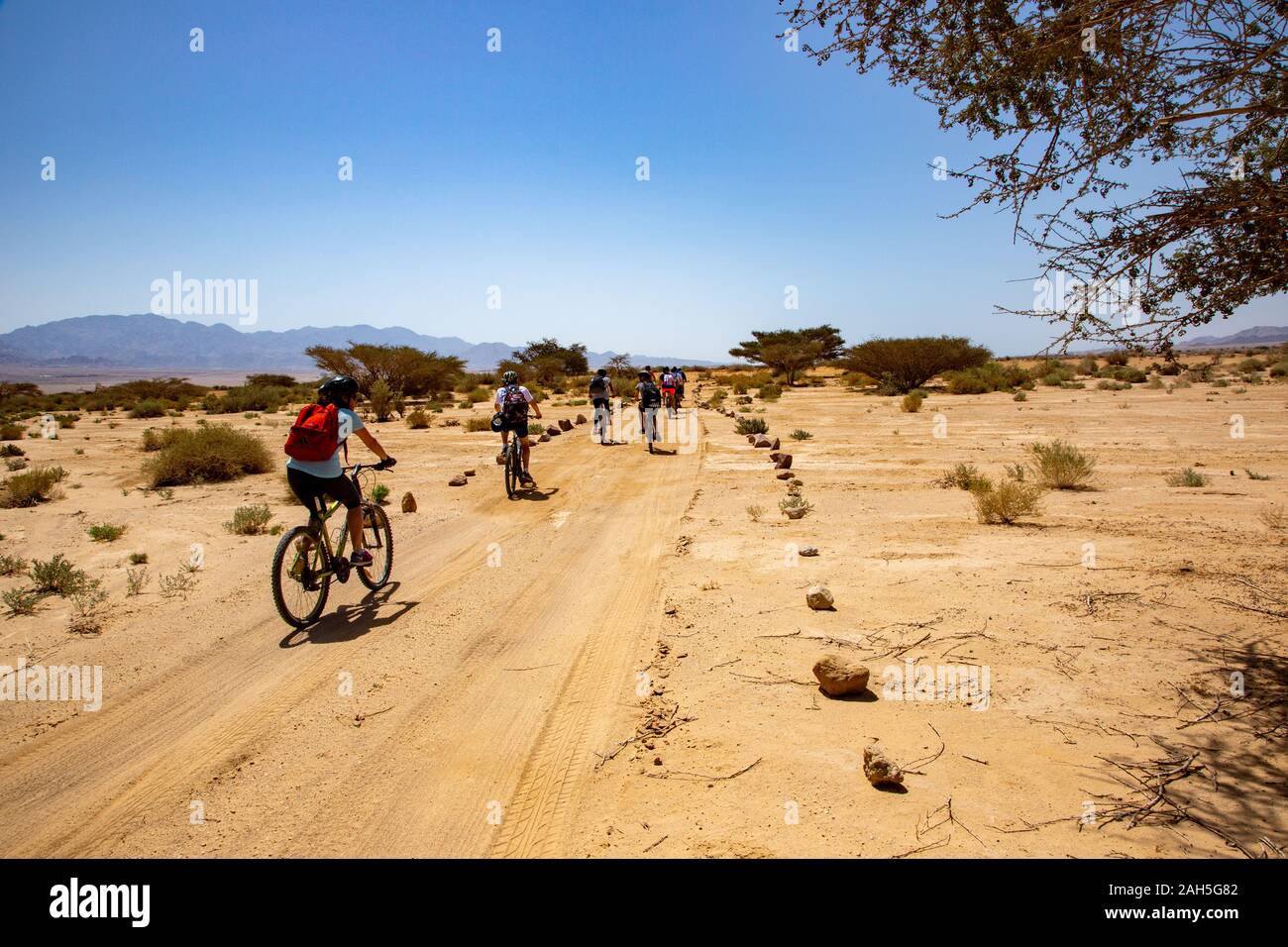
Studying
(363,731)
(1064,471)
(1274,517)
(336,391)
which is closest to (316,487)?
(336,391)

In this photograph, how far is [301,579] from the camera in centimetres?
573

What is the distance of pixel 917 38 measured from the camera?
449cm

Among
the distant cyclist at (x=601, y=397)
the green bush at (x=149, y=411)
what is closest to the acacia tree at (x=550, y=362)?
the green bush at (x=149, y=411)

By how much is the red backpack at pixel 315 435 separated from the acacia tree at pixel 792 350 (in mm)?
46833

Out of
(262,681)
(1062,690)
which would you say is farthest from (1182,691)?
(262,681)

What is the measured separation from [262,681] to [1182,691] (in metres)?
6.26

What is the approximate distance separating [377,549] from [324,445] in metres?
1.69

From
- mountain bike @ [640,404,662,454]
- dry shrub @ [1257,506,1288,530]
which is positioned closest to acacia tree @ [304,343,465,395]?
mountain bike @ [640,404,662,454]

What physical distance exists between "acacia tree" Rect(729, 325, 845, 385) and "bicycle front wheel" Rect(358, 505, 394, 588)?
1805 inches

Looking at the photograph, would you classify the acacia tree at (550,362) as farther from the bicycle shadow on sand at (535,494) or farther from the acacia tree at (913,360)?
the bicycle shadow on sand at (535,494)

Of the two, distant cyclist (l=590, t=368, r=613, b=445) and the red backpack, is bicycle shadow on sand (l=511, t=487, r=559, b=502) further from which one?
distant cyclist (l=590, t=368, r=613, b=445)

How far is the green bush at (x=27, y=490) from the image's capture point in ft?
36.7

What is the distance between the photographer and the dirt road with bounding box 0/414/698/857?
313 centimetres
